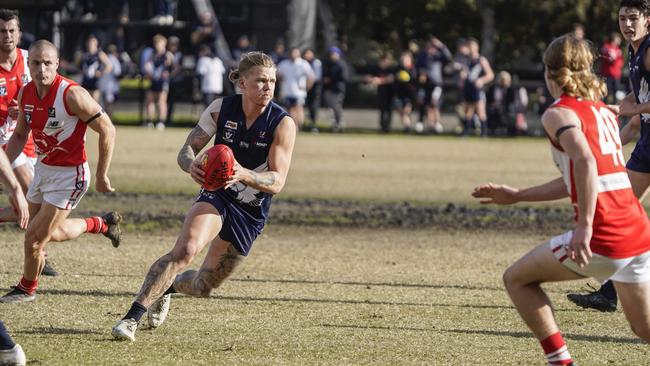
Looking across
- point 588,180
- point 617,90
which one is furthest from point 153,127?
point 588,180

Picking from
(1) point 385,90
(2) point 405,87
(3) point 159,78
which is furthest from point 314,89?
(3) point 159,78

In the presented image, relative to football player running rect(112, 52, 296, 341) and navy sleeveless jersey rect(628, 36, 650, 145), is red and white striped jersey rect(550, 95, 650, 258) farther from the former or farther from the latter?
navy sleeveless jersey rect(628, 36, 650, 145)

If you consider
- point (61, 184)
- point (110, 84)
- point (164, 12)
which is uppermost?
point (61, 184)

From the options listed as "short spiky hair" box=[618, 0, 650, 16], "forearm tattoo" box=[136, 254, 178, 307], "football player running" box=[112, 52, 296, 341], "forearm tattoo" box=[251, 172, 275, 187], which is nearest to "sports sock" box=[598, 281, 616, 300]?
"short spiky hair" box=[618, 0, 650, 16]

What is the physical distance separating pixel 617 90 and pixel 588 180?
27223mm

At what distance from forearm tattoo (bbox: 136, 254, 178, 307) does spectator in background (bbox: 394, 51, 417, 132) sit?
82.6ft

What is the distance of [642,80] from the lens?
9.32m

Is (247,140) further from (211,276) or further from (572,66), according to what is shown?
(572,66)

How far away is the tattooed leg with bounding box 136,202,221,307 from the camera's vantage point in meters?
7.70

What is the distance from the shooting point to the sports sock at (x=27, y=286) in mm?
8961

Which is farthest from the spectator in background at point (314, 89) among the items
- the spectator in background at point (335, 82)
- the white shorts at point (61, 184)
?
the white shorts at point (61, 184)

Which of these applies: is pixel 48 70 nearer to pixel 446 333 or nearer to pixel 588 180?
pixel 446 333

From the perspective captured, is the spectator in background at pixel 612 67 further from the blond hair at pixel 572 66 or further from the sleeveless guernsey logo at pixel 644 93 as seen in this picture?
the blond hair at pixel 572 66

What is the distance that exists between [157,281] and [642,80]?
4.04 meters
